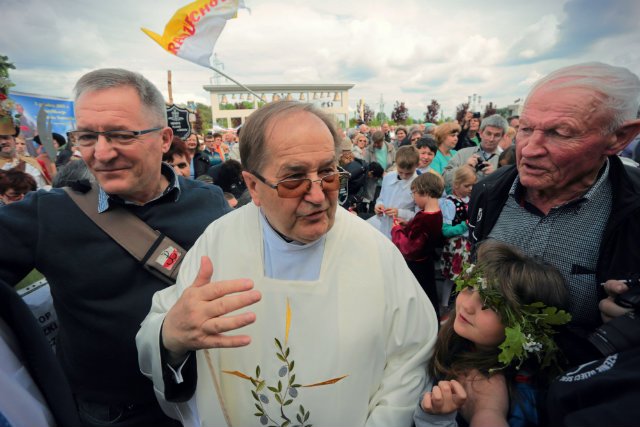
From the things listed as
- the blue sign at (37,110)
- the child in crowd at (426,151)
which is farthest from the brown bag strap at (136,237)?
the blue sign at (37,110)

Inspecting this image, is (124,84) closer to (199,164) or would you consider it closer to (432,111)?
(199,164)

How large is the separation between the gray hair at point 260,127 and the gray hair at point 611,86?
→ 1126mm

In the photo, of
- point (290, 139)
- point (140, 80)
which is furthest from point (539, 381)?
point (140, 80)

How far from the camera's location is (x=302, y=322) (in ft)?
4.49

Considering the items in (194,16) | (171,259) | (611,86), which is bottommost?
(171,259)

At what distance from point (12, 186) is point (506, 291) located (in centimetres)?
437

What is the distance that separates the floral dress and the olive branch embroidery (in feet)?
9.54

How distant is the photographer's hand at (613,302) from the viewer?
4.12 ft

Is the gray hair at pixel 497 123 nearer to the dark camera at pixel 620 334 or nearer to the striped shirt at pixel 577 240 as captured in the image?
the striped shirt at pixel 577 240

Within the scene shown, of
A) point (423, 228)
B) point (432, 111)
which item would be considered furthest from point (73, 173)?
point (432, 111)

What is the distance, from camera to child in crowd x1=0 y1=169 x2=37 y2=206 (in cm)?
327

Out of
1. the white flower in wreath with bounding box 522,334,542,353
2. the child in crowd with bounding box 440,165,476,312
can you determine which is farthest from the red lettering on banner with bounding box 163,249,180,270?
the child in crowd with bounding box 440,165,476,312

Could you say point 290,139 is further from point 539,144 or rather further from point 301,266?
point 539,144

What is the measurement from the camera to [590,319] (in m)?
1.51
